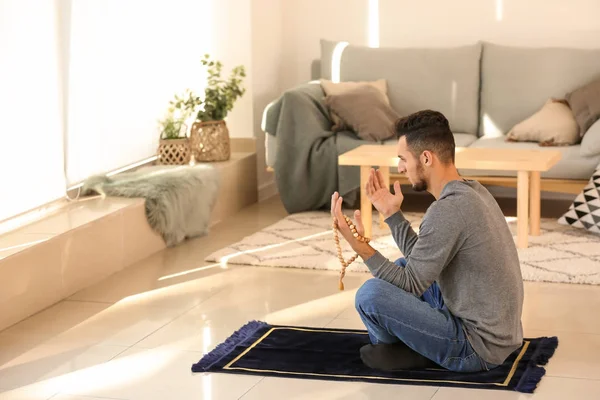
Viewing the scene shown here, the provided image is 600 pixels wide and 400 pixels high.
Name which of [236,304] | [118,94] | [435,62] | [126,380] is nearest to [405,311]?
[126,380]

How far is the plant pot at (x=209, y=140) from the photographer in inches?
238

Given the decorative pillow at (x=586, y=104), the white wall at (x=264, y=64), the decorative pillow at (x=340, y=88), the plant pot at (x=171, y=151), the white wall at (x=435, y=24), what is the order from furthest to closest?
the white wall at (x=264, y=64)
the white wall at (x=435, y=24)
the decorative pillow at (x=340, y=88)
the plant pot at (x=171, y=151)
the decorative pillow at (x=586, y=104)

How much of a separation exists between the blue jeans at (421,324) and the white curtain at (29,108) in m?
2.00

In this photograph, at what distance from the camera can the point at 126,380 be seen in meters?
3.23

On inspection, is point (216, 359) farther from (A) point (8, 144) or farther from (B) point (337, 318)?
(A) point (8, 144)

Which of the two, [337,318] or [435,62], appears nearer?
[337,318]

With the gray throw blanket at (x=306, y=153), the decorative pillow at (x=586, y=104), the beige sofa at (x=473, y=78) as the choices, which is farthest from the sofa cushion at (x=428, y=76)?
the decorative pillow at (x=586, y=104)

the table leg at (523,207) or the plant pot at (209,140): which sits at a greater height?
the plant pot at (209,140)

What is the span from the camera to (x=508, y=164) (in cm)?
480

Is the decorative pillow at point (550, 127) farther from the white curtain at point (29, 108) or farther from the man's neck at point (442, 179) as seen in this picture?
the man's neck at point (442, 179)

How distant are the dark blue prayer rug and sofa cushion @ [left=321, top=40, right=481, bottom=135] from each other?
2.93 metres

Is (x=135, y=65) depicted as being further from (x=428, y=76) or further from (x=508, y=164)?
(x=508, y=164)

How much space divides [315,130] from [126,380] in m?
2.97

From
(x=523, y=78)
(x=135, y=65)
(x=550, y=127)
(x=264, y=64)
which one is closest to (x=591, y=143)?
(x=550, y=127)
